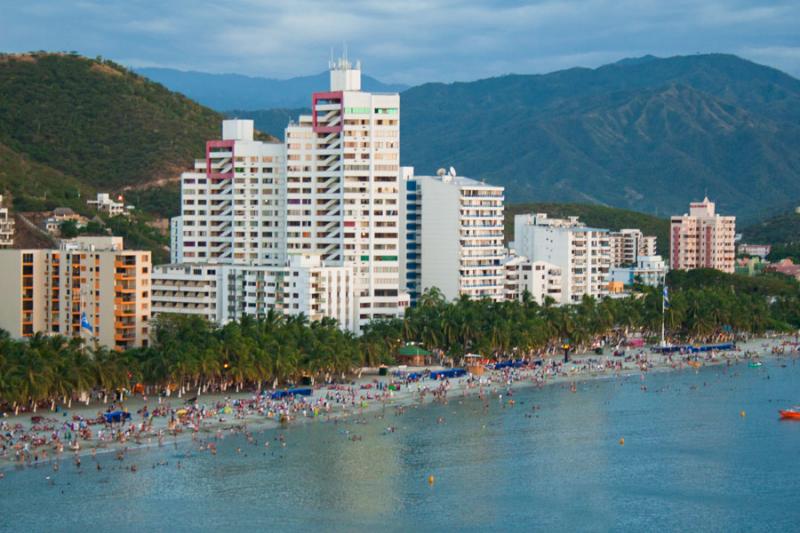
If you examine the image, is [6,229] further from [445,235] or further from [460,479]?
[460,479]

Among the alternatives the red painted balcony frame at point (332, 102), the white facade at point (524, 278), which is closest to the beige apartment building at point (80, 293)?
the red painted balcony frame at point (332, 102)

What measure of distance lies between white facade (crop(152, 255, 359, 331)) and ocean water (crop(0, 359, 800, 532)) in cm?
2177

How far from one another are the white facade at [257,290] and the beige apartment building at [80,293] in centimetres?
1087

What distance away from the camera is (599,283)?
186 meters

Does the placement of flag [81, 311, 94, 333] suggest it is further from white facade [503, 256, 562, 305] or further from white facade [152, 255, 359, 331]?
white facade [503, 256, 562, 305]

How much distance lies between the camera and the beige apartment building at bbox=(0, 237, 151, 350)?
126 meters

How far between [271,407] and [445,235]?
49037 mm

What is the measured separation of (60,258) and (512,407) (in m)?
Answer: 42.7

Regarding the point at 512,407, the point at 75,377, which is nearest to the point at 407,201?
the point at 512,407

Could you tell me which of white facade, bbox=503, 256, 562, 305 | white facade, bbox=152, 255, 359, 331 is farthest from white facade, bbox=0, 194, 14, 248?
white facade, bbox=503, 256, 562, 305

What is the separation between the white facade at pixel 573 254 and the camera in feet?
591

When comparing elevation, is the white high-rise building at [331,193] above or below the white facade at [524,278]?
above

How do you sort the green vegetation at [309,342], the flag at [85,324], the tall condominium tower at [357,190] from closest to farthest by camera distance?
the green vegetation at [309,342]
the flag at [85,324]
the tall condominium tower at [357,190]

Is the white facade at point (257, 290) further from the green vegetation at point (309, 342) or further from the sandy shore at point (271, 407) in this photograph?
the sandy shore at point (271, 407)
